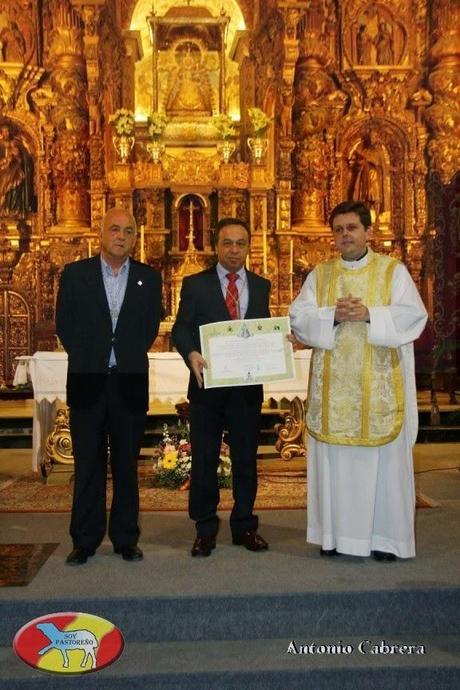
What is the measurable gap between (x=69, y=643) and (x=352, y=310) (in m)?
2.20

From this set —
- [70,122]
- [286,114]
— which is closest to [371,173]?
[286,114]

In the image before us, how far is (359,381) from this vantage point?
15.6 ft

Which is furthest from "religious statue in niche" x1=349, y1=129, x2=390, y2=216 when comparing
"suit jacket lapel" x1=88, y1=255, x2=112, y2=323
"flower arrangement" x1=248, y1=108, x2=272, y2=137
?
"suit jacket lapel" x1=88, y1=255, x2=112, y2=323

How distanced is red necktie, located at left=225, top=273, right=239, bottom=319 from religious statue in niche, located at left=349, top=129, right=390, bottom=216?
8.70 meters

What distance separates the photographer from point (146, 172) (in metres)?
12.0

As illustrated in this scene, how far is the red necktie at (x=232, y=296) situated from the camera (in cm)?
488

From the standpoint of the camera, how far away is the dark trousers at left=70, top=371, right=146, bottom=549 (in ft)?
15.2

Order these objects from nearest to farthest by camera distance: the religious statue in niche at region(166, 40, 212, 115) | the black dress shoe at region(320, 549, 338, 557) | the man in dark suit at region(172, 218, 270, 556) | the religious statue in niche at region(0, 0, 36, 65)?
the black dress shoe at region(320, 549, 338, 557), the man in dark suit at region(172, 218, 270, 556), the religious statue in niche at region(166, 40, 212, 115), the religious statue in niche at region(0, 0, 36, 65)

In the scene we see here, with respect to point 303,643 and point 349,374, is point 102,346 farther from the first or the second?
point 303,643

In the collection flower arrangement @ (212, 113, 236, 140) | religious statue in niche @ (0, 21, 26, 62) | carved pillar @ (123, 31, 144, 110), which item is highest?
religious statue in niche @ (0, 21, 26, 62)

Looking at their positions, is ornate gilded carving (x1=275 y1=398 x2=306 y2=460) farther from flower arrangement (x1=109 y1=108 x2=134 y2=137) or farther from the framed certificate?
flower arrangement (x1=109 y1=108 x2=134 y2=137)

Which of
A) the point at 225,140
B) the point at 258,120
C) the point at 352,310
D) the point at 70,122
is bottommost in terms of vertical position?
the point at 352,310

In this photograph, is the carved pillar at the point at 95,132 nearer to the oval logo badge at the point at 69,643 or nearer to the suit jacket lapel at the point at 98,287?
the suit jacket lapel at the point at 98,287

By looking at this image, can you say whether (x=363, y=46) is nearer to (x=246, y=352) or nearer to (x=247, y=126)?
(x=247, y=126)
